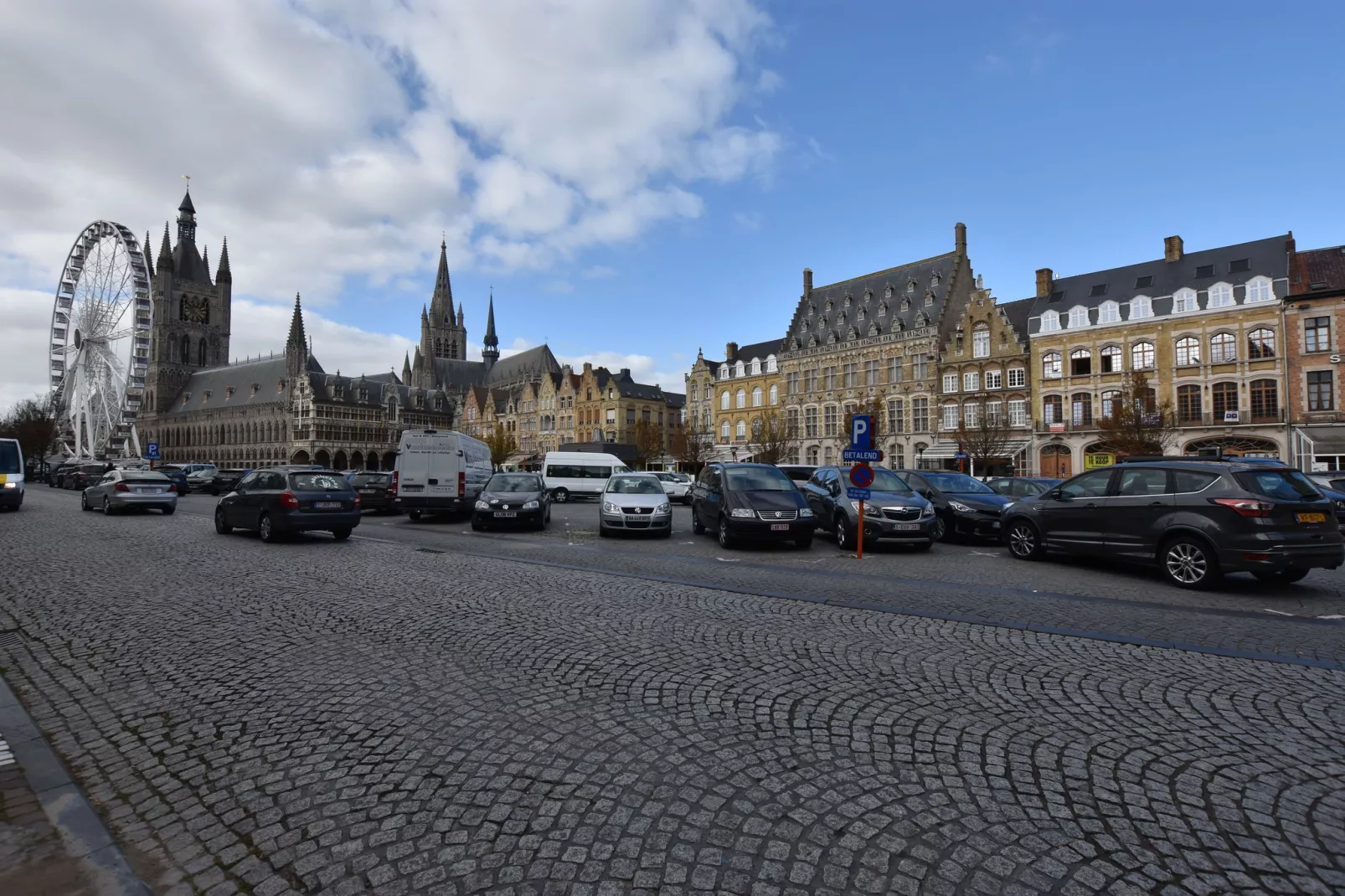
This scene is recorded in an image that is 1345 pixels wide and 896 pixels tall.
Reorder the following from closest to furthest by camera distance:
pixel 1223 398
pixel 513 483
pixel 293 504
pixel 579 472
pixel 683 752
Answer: pixel 683 752
pixel 293 504
pixel 513 483
pixel 579 472
pixel 1223 398

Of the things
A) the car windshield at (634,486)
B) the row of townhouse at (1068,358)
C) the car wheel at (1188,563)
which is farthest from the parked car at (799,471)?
Answer: the row of townhouse at (1068,358)

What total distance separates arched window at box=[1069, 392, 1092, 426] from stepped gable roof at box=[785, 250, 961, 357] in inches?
443

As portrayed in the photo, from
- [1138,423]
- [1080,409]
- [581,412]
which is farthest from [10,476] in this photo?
[581,412]

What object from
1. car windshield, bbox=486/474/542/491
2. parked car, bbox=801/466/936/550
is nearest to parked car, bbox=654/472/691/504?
car windshield, bbox=486/474/542/491

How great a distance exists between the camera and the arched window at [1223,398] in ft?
123

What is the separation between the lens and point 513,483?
1797 cm

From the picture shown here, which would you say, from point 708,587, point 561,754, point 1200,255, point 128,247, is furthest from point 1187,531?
point 128,247

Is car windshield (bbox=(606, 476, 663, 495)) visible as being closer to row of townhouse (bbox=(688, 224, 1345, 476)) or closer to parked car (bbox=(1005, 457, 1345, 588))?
parked car (bbox=(1005, 457, 1345, 588))

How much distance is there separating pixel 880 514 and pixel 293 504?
11.6 metres

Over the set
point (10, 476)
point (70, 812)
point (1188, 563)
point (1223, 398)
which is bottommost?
point (70, 812)

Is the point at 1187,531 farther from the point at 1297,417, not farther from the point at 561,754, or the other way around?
the point at 1297,417

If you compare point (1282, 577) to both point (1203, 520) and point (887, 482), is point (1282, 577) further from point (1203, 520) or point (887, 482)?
point (887, 482)

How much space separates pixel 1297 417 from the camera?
115 ft

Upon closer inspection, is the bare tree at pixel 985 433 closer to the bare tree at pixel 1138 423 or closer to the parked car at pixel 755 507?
the bare tree at pixel 1138 423
